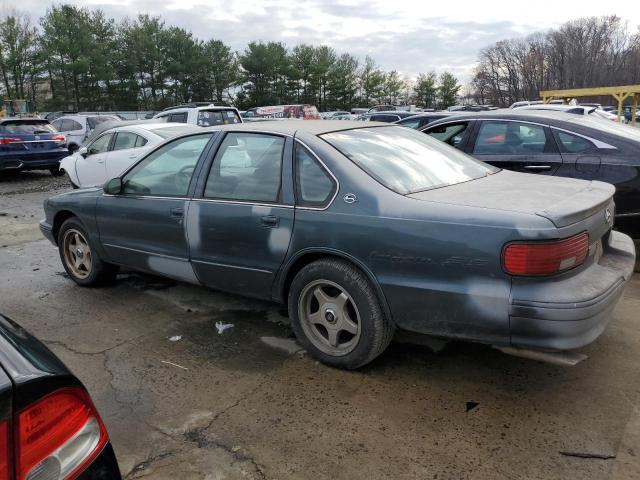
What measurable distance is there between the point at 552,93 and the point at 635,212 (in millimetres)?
18383

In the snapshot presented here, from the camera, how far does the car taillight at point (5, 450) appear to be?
1208 millimetres

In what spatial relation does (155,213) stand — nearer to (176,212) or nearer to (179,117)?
(176,212)

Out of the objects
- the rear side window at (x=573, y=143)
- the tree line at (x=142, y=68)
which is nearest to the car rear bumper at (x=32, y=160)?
the rear side window at (x=573, y=143)

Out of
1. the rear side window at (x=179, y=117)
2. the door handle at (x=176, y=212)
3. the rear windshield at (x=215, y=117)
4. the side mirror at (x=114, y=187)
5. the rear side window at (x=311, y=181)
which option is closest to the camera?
Answer: the rear side window at (x=311, y=181)

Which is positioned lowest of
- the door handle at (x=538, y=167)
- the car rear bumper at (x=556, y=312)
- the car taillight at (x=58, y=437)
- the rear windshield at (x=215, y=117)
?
the car rear bumper at (x=556, y=312)

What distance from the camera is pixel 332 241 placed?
3.05 metres

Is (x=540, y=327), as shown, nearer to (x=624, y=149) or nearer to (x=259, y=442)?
(x=259, y=442)

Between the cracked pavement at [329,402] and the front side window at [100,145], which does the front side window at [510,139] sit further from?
the front side window at [100,145]

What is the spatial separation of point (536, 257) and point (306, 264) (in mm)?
1407

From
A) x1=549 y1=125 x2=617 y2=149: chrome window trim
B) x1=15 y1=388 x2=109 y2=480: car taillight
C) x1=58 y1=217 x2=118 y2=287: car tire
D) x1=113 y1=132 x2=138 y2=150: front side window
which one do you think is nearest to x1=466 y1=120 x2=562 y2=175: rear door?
x1=549 y1=125 x2=617 y2=149: chrome window trim

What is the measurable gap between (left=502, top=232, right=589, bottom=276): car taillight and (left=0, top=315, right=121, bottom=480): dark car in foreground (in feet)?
6.26

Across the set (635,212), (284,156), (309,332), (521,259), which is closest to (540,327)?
(521,259)

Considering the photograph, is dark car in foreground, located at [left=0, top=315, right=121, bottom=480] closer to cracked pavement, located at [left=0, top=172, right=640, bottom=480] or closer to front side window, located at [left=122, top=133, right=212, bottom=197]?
cracked pavement, located at [left=0, top=172, right=640, bottom=480]

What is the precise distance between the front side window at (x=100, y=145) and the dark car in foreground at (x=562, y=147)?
20.4ft
